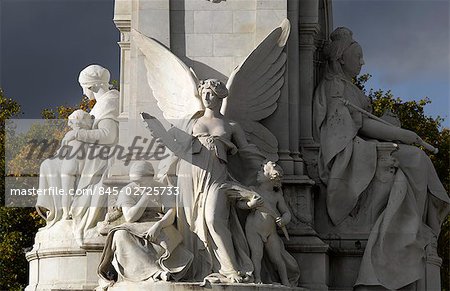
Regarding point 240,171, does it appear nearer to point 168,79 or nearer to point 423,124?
point 168,79

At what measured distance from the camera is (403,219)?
67.2ft

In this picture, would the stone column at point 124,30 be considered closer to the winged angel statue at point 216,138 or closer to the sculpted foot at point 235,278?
the winged angel statue at point 216,138

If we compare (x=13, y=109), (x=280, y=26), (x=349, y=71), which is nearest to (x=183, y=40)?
(x=280, y=26)

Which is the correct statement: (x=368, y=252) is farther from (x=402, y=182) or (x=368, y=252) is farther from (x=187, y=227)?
(x=187, y=227)

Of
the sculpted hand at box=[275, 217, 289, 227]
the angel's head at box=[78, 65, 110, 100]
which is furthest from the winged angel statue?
the angel's head at box=[78, 65, 110, 100]

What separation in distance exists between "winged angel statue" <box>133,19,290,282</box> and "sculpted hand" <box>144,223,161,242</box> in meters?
0.35

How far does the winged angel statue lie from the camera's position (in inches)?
744

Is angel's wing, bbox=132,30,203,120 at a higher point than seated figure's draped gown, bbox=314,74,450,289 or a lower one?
higher

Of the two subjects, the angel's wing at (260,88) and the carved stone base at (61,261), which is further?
the angel's wing at (260,88)

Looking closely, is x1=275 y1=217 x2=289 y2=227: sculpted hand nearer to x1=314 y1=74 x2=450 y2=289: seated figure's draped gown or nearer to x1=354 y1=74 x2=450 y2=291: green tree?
x1=314 y1=74 x2=450 y2=289: seated figure's draped gown

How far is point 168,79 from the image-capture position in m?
20.4

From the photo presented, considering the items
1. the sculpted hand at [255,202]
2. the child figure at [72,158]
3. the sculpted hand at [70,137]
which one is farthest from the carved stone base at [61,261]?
the sculpted hand at [255,202]

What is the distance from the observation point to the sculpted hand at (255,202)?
62.4 feet

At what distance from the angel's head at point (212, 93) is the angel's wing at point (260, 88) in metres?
0.64
